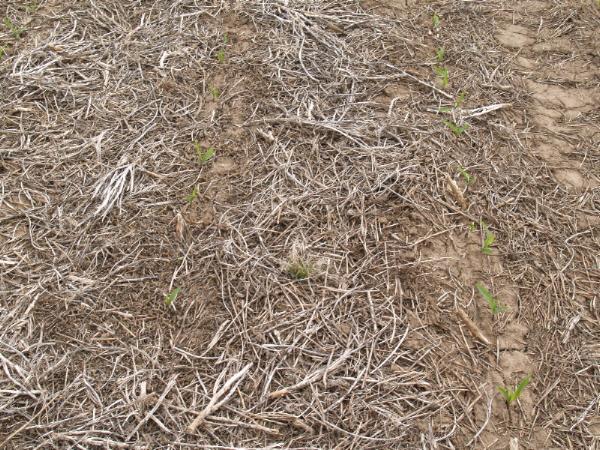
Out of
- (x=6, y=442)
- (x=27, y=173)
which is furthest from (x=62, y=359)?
(x=27, y=173)

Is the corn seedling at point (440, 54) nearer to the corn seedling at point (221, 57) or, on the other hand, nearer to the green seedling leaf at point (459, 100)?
the green seedling leaf at point (459, 100)

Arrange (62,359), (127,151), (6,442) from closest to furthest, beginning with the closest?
(6,442) < (62,359) < (127,151)

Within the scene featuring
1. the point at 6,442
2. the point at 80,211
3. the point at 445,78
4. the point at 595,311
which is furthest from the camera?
the point at 445,78

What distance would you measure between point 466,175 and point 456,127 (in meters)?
0.32

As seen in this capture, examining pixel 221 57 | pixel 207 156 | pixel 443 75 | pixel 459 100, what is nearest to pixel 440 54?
pixel 443 75

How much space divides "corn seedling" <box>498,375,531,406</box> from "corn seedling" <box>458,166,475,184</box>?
0.91 meters

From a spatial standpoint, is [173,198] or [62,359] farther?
[173,198]

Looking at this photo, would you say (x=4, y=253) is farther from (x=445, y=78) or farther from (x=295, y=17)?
(x=445, y=78)

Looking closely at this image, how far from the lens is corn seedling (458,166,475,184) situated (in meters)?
2.68

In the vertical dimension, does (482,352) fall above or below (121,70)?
below

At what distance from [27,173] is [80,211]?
368 millimetres

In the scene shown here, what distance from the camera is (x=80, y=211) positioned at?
255 cm

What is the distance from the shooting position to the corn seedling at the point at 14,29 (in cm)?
337

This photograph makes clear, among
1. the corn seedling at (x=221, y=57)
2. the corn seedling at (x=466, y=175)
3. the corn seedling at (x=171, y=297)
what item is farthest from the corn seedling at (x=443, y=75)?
the corn seedling at (x=171, y=297)
